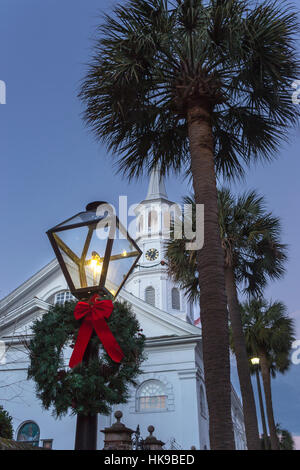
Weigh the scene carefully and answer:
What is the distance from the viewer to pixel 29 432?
21453 mm

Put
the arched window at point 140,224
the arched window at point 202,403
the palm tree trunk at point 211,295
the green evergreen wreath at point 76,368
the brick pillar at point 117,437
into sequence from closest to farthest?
the green evergreen wreath at point 76,368
the palm tree trunk at point 211,295
the brick pillar at point 117,437
the arched window at point 202,403
the arched window at point 140,224

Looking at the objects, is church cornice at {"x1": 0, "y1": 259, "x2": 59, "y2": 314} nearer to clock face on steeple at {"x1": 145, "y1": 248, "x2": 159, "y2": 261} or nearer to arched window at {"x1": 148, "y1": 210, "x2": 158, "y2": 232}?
clock face on steeple at {"x1": 145, "y1": 248, "x2": 159, "y2": 261}

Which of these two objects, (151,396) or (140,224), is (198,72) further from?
(140,224)

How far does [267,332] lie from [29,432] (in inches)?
541

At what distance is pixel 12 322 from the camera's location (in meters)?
22.4

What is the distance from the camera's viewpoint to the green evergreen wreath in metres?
4.27

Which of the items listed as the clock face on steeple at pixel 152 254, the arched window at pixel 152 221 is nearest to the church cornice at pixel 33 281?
the clock face on steeple at pixel 152 254

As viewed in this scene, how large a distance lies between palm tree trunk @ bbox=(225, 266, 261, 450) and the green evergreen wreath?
8038mm

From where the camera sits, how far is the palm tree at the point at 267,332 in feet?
78.1

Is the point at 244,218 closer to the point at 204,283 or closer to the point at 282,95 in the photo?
the point at 282,95

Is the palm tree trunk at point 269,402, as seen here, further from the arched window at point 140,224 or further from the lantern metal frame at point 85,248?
the arched window at point 140,224

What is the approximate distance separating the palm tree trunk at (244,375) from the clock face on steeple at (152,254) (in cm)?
2610

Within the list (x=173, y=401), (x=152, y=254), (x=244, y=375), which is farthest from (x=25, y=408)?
(x=152, y=254)

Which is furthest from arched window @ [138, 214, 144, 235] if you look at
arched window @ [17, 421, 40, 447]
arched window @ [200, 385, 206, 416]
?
arched window @ [17, 421, 40, 447]
